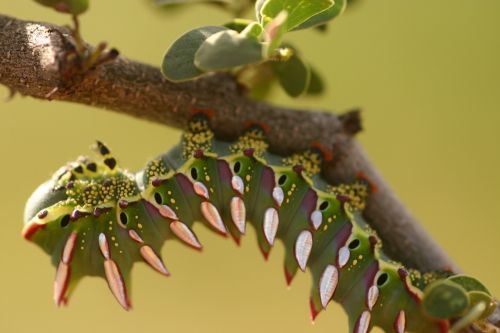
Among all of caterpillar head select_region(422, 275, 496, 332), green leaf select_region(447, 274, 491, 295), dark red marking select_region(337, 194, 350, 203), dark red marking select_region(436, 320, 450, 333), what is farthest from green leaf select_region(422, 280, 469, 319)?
dark red marking select_region(337, 194, 350, 203)

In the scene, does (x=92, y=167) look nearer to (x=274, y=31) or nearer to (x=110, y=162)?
(x=110, y=162)

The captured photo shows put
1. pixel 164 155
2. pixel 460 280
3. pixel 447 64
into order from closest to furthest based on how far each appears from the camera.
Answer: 1. pixel 460 280
2. pixel 164 155
3. pixel 447 64

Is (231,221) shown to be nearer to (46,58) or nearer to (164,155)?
(164,155)

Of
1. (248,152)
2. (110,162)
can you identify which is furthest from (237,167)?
(110,162)

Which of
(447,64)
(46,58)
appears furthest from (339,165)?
(447,64)

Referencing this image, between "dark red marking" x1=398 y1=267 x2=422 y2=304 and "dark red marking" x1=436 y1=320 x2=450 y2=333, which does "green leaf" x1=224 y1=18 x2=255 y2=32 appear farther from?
"dark red marking" x1=436 y1=320 x2=450 y2=333

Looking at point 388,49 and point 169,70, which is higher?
point 388,49
